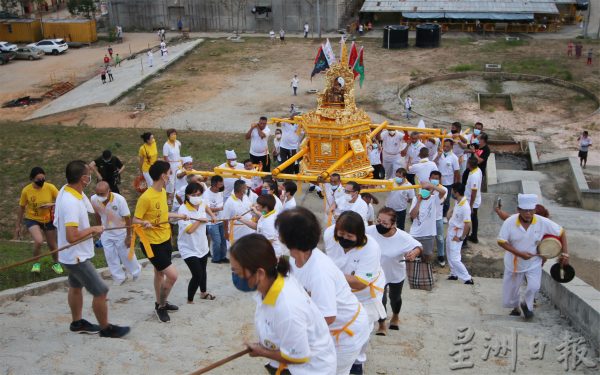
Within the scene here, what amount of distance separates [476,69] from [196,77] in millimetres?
12207

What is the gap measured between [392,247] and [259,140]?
7.61 m

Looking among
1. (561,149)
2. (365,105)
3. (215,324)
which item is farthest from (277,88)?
(215,324)

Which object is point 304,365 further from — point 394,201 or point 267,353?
point 394,201

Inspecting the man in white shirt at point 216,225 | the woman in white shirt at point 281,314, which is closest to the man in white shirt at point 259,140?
the man in white shirt at point 216,225

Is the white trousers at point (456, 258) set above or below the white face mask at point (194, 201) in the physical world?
below

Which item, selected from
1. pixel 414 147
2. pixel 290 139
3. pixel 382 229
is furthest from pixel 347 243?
pixel 290 139

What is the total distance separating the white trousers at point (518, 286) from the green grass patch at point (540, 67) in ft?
67.5

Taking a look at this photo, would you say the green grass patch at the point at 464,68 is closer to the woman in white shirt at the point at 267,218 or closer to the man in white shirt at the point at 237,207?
the man in white shirt at the point at 237,207

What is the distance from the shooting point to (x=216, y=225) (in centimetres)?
980

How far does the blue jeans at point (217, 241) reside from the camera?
980 centimetres

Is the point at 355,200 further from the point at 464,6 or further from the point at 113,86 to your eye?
the point at 464,6

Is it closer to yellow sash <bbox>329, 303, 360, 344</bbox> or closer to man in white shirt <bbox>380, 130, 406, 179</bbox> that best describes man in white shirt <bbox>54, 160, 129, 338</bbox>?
yellow sash <bbox>329, 303, 360, 344</bbox>

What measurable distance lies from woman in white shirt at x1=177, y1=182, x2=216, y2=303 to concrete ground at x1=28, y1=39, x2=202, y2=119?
18608 millimetres

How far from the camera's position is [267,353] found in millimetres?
4039
